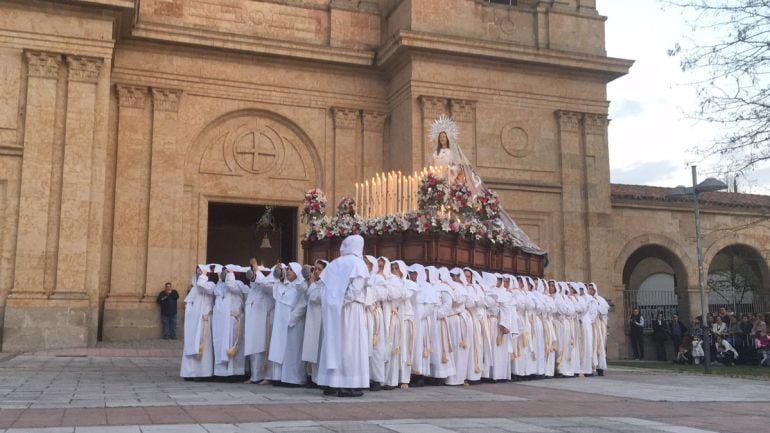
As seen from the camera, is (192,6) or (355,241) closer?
(355,241)

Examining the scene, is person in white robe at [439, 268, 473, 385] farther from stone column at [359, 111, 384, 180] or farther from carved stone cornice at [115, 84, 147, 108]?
carved stone cornice at [115, 84, 147, 108]

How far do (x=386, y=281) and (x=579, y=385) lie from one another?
387 cm

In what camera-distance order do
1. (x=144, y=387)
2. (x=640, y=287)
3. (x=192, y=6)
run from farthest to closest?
(x=640, y=287)
(x=192, y=6)
(x=144, y=387)

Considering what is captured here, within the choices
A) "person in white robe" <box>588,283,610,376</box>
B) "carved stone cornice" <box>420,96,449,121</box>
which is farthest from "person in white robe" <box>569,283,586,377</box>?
"carved stone cornice" <box>420,96,449,121</box>

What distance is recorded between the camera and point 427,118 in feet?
72.4

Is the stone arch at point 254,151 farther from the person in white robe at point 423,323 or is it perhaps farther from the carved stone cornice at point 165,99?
the person in white robe at point 423,323

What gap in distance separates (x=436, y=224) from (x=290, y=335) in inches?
167

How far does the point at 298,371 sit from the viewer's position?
36.6 ft

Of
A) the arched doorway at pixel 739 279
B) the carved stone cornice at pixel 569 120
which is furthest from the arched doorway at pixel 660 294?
the carved stone cornice at pixel 569 120

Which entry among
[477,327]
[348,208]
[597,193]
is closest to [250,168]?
[348,208]

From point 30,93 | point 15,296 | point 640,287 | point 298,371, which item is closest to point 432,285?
point 298,371

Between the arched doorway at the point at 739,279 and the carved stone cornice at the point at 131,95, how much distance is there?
63.4ft

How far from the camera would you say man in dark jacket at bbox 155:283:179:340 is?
1998 centimetres

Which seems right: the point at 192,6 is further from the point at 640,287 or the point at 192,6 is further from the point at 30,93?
the point at 640,287
